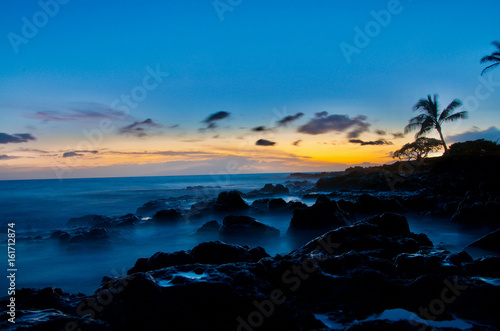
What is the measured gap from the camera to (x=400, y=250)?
5.29 m

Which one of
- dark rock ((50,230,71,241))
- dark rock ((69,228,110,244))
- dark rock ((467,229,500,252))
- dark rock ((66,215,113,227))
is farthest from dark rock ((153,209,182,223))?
dark rock ((467,229,500,252))

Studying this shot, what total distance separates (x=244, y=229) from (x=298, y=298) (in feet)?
22.1

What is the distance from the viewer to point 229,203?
57.5 feet

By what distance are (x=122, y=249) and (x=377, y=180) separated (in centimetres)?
2132

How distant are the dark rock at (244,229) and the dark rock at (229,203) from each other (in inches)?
259

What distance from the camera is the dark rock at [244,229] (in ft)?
32.9

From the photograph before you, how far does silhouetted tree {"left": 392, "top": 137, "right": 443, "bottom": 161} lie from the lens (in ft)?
122

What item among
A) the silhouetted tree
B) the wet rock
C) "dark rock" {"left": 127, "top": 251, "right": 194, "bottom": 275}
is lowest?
the wet rock

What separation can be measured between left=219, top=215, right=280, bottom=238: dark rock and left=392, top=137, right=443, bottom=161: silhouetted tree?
34.3m

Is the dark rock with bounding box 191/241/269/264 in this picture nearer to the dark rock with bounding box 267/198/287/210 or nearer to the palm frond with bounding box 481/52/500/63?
the dark rock with bounding box 267/198/287/210

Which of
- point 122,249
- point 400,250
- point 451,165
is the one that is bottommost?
point 122,249

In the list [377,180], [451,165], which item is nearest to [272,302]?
[451,165]

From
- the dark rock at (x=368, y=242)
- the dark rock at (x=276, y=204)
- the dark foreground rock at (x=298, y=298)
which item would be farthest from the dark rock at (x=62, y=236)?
the dark rock at (x=276, y=204)

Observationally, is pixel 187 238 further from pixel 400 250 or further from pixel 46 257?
pixel 400 250
